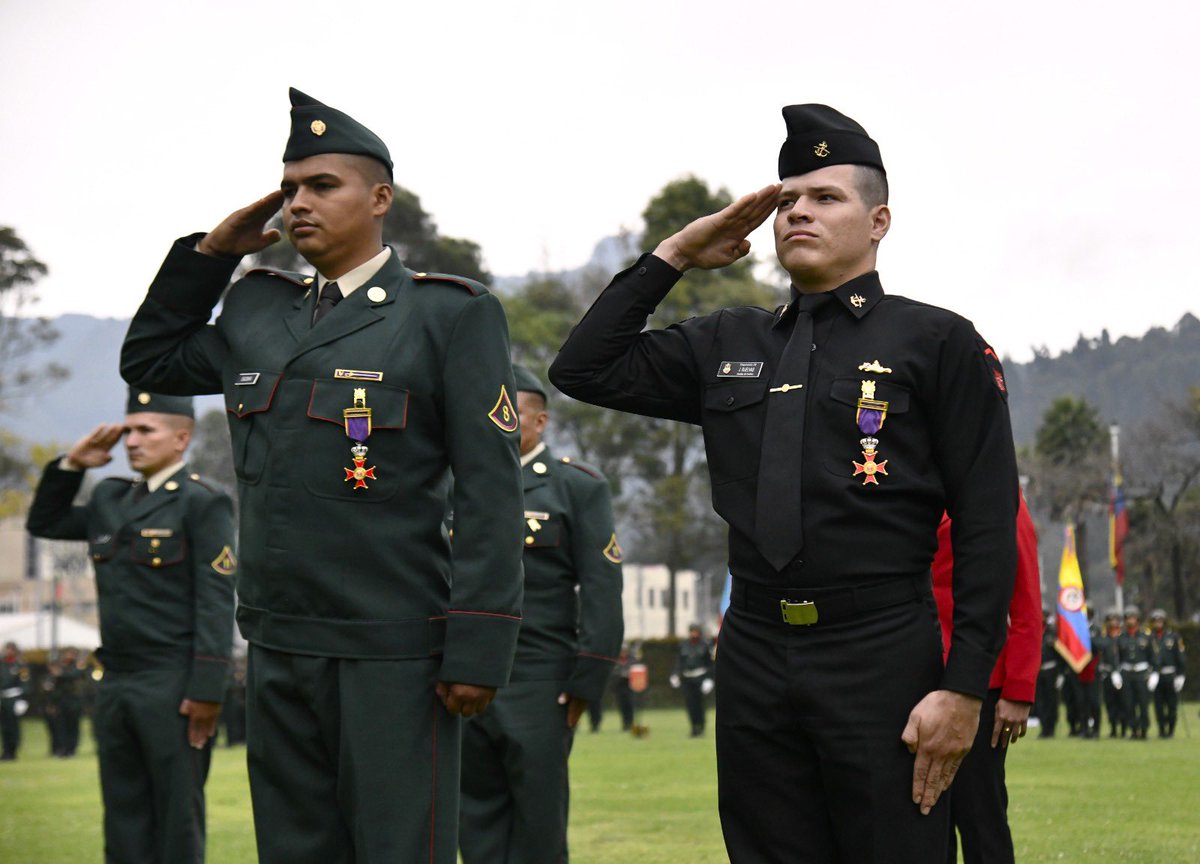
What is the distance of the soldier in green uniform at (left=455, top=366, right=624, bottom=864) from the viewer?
6953 millimetres

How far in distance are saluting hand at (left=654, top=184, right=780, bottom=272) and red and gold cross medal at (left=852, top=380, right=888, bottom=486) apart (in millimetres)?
563

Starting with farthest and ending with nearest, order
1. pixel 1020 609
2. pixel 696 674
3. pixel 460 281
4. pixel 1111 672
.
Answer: pixel 696 674 → pixel 1111 672 → pixel 1020 609 → pixel 460 281

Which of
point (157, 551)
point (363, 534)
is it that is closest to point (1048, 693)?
point (157, 551)

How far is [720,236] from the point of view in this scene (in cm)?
407

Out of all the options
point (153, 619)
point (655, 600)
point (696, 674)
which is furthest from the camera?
point (655, 600)

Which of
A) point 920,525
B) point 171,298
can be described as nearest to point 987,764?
point 920,525

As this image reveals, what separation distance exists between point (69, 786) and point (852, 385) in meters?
17.5

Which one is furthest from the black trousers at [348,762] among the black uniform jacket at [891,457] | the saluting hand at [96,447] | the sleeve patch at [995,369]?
the saluting hand at [96,447]

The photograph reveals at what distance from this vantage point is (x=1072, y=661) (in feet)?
71.9

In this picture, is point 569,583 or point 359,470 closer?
point 359,470

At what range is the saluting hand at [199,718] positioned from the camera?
689 centimetres

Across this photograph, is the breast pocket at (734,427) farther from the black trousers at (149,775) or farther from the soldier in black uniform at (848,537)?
the black trousers at (149,775)

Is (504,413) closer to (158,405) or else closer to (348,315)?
(348,315)

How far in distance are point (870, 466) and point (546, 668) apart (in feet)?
12.3
